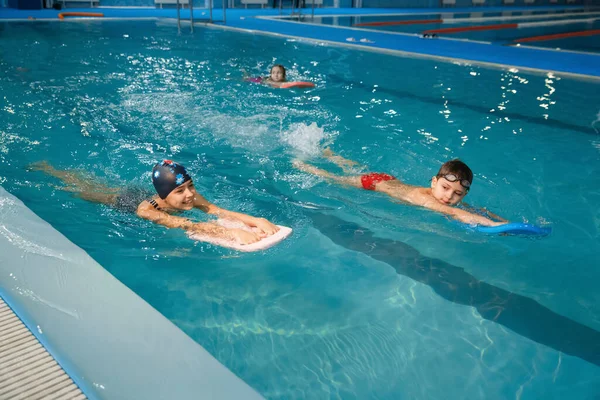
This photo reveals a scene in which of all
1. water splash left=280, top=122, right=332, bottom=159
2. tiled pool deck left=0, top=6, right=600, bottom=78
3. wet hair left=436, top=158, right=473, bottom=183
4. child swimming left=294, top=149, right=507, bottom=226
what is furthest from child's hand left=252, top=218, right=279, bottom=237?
tiled pool deck left=0, top=6, right=600, bottom=78

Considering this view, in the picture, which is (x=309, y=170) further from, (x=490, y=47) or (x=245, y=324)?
(x=490, y=47)

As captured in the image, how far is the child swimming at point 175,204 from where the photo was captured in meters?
3.51

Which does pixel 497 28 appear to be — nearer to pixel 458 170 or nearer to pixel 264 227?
pixel 458 170

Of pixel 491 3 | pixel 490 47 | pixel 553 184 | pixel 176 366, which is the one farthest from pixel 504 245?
pixel 491 3

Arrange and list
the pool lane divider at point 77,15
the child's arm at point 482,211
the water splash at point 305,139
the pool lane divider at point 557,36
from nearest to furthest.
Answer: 1. the child's arm at point 482,211
2. the water splash at point 305,139
3. the pool lane divider at point 557,36
4. the pool lane divider at point 77,15

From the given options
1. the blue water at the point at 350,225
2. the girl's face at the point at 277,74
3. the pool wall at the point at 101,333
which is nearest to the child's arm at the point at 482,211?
the blue water at the point at 350,225

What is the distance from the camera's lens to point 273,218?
13.2 ft

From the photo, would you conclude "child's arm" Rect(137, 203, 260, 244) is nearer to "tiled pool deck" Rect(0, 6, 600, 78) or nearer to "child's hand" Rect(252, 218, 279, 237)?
"child's hand" Rect(252, 218, 279, 237)

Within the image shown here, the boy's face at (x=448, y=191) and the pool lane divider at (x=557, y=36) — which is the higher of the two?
the pool lane divider at (x=557, y=36)

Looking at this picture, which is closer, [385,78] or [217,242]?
[217,242]

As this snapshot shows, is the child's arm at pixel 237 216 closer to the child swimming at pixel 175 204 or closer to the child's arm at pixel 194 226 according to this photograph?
the child swimming at pixel 175 204

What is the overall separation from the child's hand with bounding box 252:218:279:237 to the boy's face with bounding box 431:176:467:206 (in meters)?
1.30

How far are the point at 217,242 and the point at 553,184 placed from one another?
139 inches

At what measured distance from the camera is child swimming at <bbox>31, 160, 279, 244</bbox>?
3.51 meters
